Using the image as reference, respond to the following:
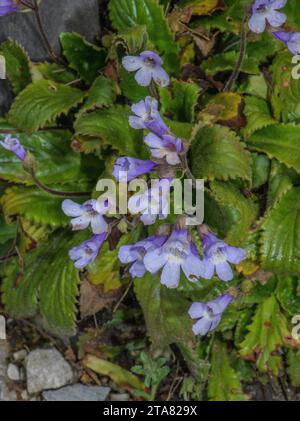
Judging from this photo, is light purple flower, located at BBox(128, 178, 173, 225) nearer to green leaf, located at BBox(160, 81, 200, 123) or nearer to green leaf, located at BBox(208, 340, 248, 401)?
green leaf, located at BBox(160, 81, 200, 123)

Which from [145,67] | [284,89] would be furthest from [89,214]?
[284,89]

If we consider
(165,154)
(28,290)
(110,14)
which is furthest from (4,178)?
(165,154)

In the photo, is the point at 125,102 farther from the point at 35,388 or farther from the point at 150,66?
the point at 35,388

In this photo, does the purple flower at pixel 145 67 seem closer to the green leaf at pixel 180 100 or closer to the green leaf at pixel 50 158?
the green leaf at pixel 180 100

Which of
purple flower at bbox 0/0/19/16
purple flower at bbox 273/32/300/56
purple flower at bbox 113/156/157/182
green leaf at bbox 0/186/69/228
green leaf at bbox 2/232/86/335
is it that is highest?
purple flower at bbox 0/0/19/16

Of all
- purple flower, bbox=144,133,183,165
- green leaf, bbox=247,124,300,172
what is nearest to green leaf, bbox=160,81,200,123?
green leaf, bbox=247,124,300,172
